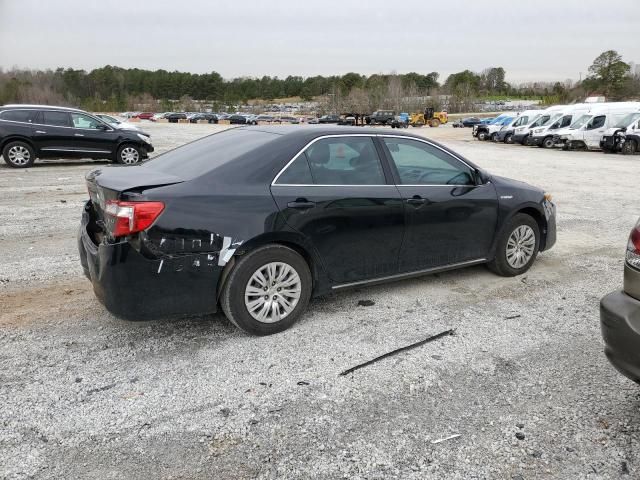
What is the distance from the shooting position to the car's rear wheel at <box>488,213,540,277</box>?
17.3 ft

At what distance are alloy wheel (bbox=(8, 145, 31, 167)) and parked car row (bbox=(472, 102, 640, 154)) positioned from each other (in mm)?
24605

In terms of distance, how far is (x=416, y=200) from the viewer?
455cm

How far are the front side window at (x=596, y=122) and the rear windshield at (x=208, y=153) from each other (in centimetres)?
2724

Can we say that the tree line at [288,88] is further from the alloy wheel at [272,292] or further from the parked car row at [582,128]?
the alloy wheel at [272,292]

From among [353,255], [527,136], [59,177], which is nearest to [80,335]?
[353,255]

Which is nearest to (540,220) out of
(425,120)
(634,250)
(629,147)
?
(634,250)

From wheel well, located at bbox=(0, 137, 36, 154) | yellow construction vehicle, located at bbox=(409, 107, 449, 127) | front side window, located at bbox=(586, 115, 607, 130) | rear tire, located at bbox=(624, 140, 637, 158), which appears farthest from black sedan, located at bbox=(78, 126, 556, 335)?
yellow construction vehicle, located at bbox=(409, 107, 449, 127)

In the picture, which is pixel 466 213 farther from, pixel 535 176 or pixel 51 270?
pixel 535 176

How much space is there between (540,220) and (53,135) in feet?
41.6

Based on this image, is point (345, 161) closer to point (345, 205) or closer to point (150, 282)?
point (345, 205)

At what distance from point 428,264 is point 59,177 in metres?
10.6

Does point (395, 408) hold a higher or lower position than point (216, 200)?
lower

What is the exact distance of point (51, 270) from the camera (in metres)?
5.50

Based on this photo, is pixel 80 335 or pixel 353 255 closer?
pixel 80 335
